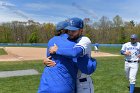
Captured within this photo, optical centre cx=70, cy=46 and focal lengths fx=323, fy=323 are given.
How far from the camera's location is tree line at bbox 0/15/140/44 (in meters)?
90.0

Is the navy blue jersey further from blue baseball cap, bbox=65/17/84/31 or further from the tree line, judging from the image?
the tree line

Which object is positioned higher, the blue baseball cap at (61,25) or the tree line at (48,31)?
the blue baseball cap at (61,25)

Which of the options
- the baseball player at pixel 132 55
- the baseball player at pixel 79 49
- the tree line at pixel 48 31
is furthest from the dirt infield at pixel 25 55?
the tree line at pixel 48 31

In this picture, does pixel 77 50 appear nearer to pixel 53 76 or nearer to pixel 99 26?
pixel 53 76

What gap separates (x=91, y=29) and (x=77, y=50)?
8289cm

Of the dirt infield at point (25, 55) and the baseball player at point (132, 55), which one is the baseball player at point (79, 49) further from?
the dirt infield at point (25, 55)

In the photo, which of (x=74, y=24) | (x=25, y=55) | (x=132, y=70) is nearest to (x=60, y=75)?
(x=74, y=24)

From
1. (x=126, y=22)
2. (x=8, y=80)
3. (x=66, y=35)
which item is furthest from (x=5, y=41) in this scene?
(x=66, y=35)

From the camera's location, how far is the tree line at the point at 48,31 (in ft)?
295

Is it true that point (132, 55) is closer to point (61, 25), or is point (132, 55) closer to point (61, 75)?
point (61, 25)

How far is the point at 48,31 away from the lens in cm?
Answer: 9269

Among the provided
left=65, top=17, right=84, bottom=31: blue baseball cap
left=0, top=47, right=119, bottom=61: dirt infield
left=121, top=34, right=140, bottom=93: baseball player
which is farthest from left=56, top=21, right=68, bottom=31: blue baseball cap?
left=0, top=47, right=119, bottom=61: dirt infield

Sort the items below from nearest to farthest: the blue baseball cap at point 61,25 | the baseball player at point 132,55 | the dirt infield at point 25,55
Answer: the blue baseball cap at point 61,25, the baseball player at point 132,55, the dirt infield at point 25,55

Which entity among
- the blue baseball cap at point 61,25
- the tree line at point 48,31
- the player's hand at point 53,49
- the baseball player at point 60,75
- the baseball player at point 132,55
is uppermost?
the blue baseball cap at point 61,25
